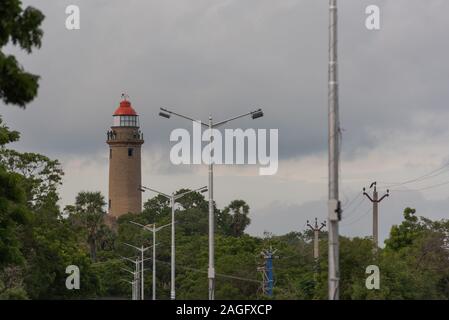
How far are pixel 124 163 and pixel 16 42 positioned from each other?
481 feet

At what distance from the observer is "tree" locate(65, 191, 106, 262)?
144 meters

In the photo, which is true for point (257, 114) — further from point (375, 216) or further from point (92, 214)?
point (92, 214)

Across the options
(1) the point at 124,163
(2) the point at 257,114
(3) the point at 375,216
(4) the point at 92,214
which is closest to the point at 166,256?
(4) the point at 92,214

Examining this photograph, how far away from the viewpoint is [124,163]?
178500mm

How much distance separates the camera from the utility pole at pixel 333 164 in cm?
3300

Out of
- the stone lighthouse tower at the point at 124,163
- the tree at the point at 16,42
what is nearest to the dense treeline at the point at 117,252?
the tree at the point at 16,42

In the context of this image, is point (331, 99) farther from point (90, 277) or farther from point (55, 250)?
point (90, 277)

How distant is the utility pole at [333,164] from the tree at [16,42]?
6070 millimetres

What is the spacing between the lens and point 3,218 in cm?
6400

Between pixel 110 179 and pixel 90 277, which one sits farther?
pixel 110 179

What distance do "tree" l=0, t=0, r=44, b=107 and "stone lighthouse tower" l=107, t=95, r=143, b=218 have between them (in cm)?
14278
